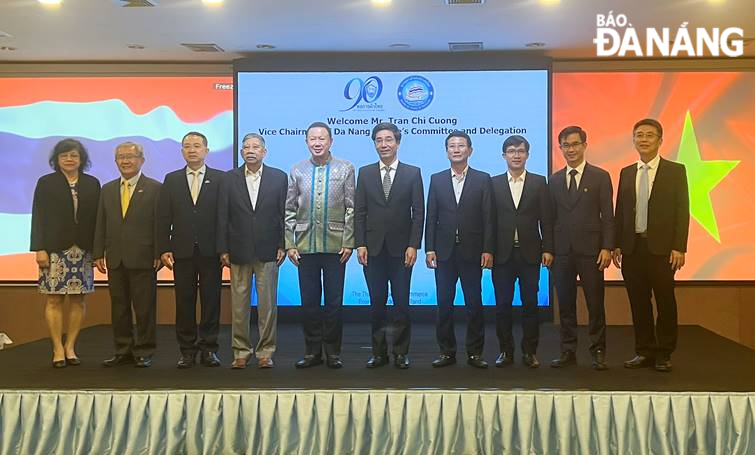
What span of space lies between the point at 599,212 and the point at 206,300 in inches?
97.9

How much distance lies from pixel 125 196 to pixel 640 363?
337 cm

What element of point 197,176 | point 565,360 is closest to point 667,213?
point 565,360

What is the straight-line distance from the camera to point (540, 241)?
15.0ft

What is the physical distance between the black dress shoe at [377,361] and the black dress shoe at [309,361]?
1.01 feet

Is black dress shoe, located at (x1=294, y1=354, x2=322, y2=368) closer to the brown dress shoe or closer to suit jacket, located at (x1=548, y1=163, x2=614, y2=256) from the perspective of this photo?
the brown dress shoe

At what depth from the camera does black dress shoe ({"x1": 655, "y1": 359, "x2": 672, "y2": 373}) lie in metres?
4.43

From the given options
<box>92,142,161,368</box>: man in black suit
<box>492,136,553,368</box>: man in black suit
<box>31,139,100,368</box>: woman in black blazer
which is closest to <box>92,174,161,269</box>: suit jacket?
<box>92,142,161,368</box>: man in black suit

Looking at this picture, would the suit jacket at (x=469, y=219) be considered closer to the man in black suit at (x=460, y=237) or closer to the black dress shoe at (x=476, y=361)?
the man in black suit at (x=460, y=237)

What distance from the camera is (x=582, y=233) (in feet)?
14.7

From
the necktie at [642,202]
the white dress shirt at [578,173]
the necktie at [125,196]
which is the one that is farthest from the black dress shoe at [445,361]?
the necktie at [125,196]

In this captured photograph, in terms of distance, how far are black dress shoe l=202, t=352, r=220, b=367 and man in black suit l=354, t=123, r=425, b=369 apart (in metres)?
0.95

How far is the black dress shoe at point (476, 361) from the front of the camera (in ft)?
14.8

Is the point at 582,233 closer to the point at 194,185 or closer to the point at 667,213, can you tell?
the point at 667,213

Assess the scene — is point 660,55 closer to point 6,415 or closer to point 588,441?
point 588,441
